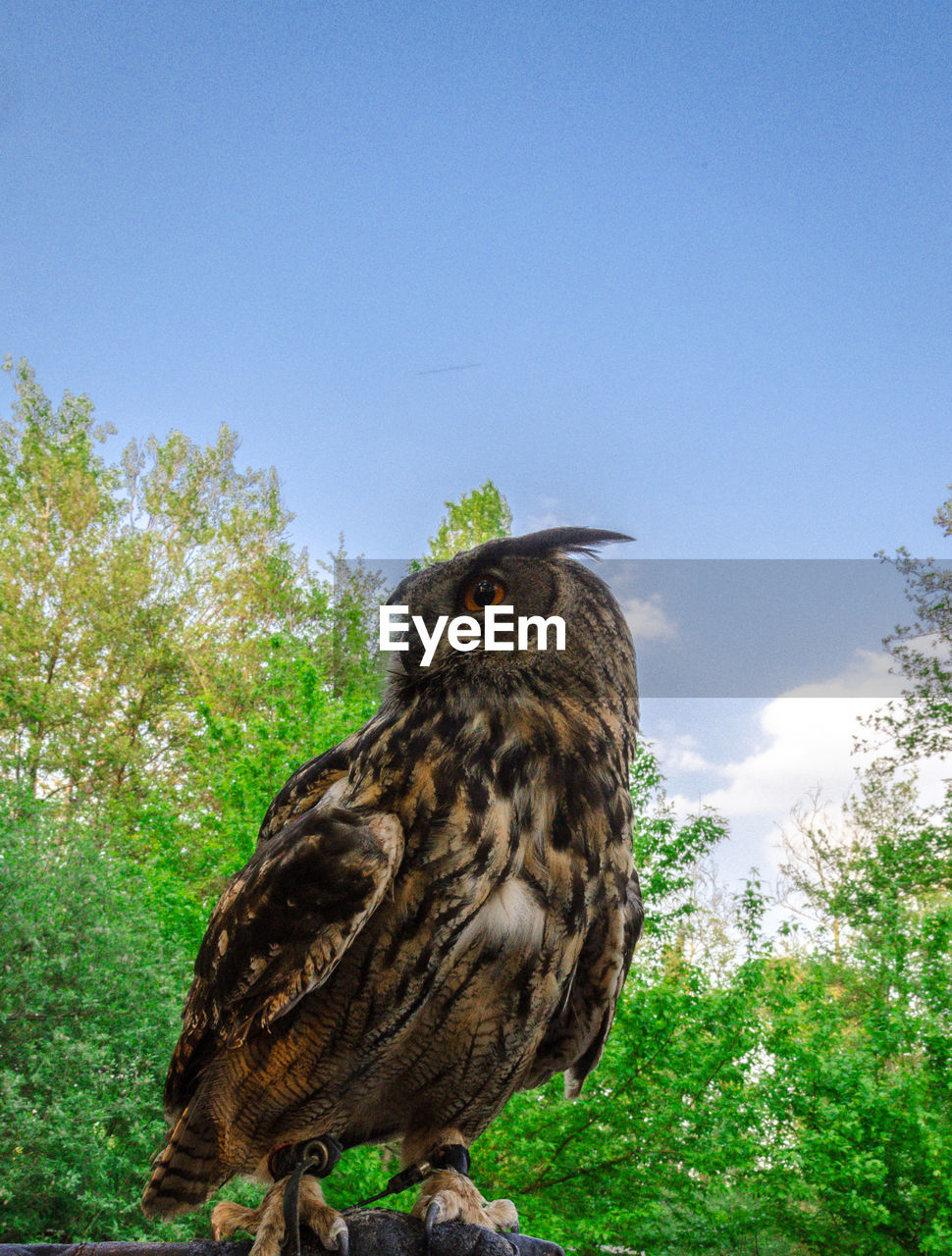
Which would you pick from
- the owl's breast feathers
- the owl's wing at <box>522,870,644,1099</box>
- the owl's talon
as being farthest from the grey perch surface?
the owl's wing at <box>522,870,644,1099</box>

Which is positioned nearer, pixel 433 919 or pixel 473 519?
pixel 433 919

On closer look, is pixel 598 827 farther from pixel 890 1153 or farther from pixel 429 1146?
pixel 890 1153

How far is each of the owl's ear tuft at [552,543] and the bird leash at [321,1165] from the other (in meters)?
0.91

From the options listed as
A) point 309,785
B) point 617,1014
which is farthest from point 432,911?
point 617,1014

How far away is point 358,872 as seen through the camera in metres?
1.12

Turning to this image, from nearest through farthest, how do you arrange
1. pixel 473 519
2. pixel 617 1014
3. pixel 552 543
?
pixel 552 543 → pixel 617 1014 → pixel 473 519

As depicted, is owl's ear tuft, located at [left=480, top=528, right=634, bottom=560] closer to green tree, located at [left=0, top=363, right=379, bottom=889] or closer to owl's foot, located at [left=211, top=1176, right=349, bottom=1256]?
owl's foot, located at [left=211, top=1176, right=349, bottom=1256]

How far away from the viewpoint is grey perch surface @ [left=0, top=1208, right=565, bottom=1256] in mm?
1153

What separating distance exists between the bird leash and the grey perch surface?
0.04 metres

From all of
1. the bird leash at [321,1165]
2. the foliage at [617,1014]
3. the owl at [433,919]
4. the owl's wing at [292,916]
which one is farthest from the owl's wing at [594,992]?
the foliage at [617,1014]

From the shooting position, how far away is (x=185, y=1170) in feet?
4.64

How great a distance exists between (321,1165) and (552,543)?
100 centimetres

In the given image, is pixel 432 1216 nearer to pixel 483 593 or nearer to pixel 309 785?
pixel 309 785

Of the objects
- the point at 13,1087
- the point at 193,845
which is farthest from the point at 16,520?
the point at 13,1087
